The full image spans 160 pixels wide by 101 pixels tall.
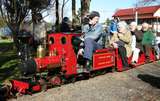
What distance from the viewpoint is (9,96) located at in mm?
9312

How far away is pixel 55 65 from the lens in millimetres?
10531

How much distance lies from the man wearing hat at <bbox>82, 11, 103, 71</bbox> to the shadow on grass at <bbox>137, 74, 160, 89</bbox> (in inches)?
61.4

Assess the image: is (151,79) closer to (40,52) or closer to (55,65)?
(55,65)

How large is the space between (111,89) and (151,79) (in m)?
1.90

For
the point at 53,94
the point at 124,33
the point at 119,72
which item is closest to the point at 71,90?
the point at 53,94

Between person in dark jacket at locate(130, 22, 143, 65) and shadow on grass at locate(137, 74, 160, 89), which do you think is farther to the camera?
person in dark jacket at locate(130, 22, 143, 65)

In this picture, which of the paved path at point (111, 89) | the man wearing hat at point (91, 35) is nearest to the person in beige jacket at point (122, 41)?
the paved path at point (111, 89)

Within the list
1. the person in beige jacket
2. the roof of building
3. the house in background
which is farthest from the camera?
the roof of building

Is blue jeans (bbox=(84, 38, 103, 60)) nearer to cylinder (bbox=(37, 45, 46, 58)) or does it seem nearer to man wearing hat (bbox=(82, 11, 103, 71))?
man wearing hat (bbox=(82, 11, 103, 71))

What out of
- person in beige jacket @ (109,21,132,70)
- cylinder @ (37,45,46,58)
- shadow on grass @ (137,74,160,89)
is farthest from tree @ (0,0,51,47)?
shadow on grass @ (137,74,160,89)

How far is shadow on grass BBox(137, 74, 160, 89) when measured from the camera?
1059 cm

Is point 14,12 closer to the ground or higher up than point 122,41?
higher up

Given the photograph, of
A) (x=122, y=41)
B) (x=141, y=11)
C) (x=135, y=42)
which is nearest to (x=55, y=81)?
(x=122, y=41)

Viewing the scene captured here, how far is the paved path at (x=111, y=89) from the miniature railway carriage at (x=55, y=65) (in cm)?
25
